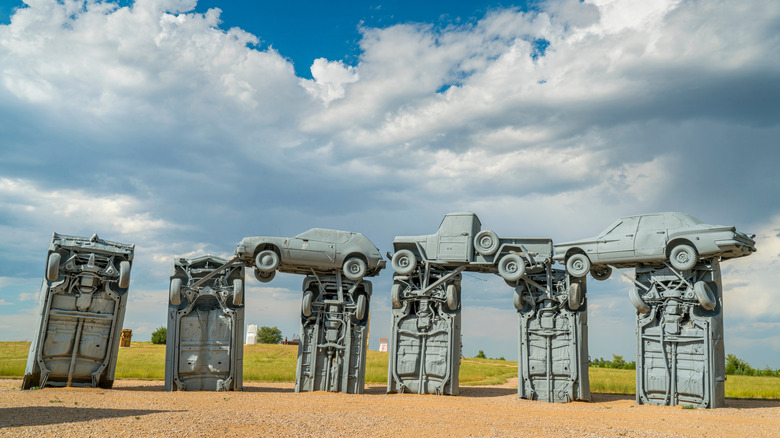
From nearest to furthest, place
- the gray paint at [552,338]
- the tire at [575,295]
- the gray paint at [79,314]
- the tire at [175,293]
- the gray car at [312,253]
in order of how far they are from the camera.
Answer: the gray paint at [79,314]
the tire at [575,295]
the gray paint at [552,338]
the tire at [175,293]
the gray car at [312,253]

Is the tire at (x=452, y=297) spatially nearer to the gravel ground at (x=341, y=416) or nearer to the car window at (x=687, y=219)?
the gravel ground at (x=341, y=416)

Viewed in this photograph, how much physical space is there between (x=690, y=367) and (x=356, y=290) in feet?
46.0

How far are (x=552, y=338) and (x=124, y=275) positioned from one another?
18359mm

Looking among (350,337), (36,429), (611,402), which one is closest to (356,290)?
(350,337)

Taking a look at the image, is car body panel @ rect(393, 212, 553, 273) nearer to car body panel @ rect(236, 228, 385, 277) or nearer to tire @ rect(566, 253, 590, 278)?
tire @ rect(566, 253, 590, 278)

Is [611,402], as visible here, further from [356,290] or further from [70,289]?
[70,289]

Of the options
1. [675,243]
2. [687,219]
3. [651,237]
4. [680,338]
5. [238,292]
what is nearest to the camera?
[680,338]

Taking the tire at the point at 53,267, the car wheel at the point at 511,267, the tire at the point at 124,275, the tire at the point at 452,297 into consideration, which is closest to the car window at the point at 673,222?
the car wheel at the point at 511,267

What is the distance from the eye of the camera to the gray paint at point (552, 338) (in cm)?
2573

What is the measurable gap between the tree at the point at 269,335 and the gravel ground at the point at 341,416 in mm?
55993

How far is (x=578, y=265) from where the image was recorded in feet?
84.0

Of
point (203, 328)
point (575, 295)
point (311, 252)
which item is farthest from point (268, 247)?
point (575, 295)

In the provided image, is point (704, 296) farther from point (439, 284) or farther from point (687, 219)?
point (439, 284)

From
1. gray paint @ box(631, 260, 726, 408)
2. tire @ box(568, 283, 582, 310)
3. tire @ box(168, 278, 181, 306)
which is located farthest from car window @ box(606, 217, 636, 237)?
tire @ box(168, 278, 181, 306)
